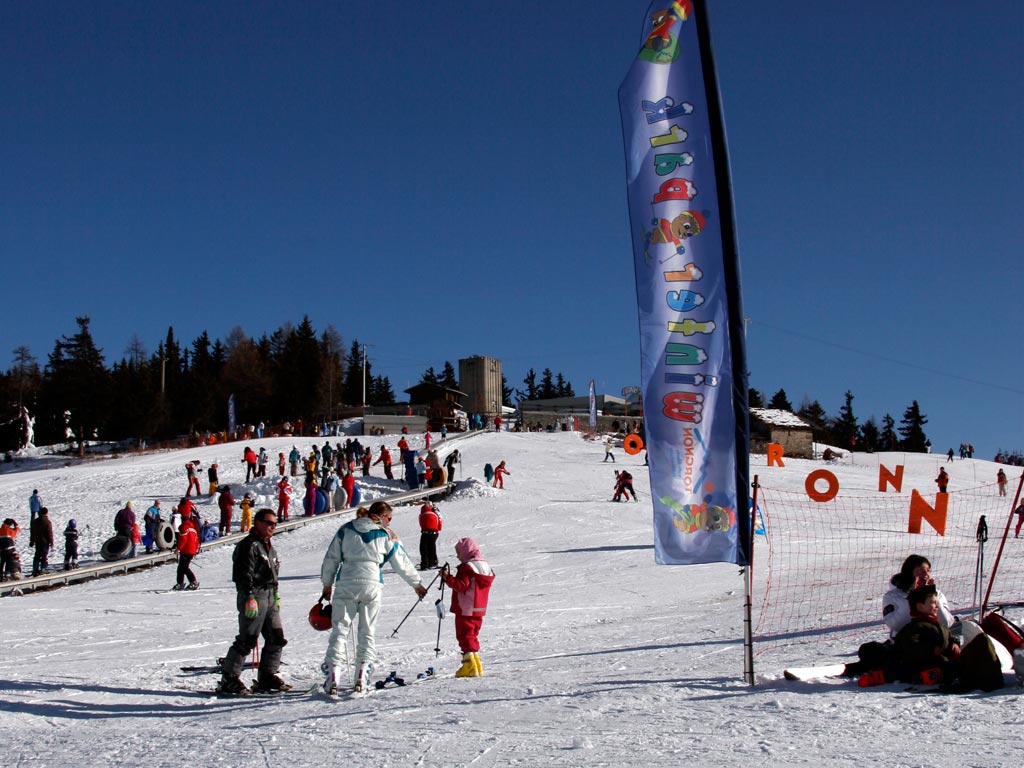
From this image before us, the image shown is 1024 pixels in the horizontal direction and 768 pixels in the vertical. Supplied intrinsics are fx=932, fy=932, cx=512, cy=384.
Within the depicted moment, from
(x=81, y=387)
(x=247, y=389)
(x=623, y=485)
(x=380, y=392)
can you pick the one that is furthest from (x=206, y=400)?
(x=623, y=485)

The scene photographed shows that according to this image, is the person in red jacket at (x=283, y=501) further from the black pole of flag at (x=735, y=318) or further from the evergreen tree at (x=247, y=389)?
the evergreen tree at (x=247, y=389)

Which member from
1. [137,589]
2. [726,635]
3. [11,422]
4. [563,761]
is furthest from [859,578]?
[11,422]

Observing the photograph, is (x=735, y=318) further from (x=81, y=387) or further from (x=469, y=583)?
(x=81, y=387)

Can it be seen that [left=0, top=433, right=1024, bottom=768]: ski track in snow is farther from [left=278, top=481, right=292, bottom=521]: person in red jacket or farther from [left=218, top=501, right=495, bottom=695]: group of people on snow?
[left=278, top=481, right=292, bottom=521]: person in red jacket

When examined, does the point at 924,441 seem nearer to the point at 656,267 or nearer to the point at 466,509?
the point at 466,509

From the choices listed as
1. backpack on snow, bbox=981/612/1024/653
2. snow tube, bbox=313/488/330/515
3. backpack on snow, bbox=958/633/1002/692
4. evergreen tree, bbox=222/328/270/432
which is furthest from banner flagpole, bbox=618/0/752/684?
evergreen tree, bbox=222/328/270/432

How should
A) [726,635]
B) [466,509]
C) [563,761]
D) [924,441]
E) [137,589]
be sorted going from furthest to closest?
1. [924,441]
2. [466,509]
3. [137,589]
4. [726,635]
5. [563,761]

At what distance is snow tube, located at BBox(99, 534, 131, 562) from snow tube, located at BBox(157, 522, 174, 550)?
2.27 ft

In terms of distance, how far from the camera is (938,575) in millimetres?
13625

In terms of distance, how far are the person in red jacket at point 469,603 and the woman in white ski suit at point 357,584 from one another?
620 mm

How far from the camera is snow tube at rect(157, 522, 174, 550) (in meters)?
22.1

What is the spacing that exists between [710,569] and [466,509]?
1128 centimetres

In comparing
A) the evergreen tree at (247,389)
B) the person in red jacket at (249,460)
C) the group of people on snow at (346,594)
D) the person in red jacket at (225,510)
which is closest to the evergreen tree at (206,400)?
the evergreen tree at (247,389)

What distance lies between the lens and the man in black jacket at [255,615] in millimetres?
7512
